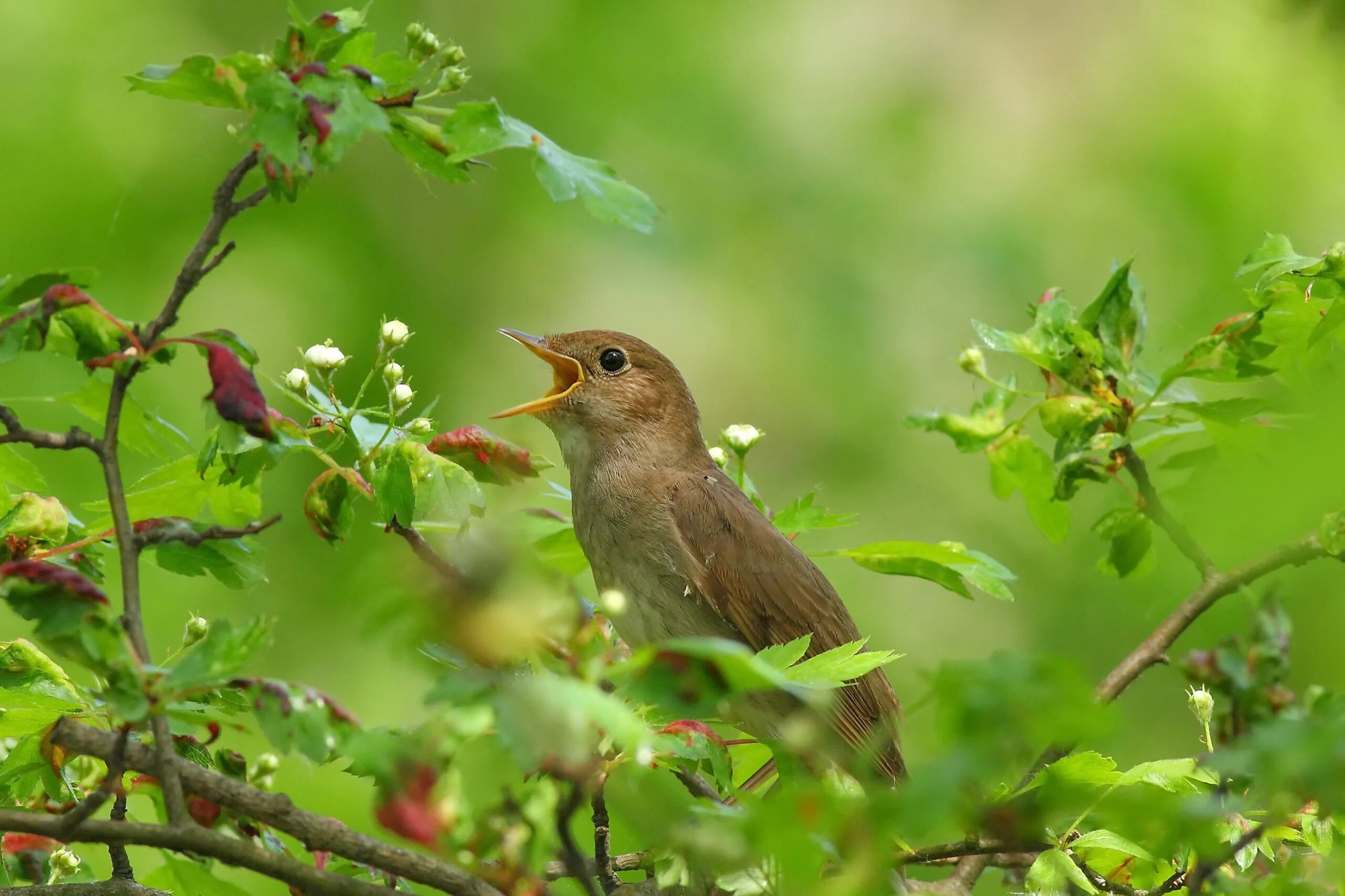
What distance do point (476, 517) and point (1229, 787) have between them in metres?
1.28

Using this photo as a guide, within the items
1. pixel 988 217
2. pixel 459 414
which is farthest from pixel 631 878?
pixel 988 217

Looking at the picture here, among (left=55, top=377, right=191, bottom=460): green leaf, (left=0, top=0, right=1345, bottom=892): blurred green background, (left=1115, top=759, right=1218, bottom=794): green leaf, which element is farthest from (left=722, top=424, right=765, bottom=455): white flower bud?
(left=0, top=0, right=1345, bottom=892): blurred green background

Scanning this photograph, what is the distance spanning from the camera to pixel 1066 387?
3.10m

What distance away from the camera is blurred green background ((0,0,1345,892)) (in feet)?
21.4

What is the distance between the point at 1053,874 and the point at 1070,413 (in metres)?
1.06

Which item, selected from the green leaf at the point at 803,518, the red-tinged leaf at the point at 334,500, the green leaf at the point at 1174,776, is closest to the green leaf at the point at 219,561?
the red-tinged leaf at the point at 334,500

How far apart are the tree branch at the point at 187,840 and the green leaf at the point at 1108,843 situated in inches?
51.8

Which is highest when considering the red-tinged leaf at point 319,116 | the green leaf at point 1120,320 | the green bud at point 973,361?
the red-tinged leaf at point 319,116

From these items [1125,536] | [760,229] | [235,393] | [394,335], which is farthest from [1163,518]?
[760,229]

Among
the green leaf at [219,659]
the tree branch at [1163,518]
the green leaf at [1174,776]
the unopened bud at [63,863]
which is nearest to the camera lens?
the green leaf at [219,659]

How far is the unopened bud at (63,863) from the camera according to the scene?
255 cm

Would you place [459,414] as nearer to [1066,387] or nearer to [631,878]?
[631,878]

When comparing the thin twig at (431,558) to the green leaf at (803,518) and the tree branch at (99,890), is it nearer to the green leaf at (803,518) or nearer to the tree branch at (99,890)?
the tree branch at (99,890)

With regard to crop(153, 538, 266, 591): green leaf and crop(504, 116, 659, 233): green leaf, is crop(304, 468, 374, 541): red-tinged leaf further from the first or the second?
crop(504, 116, 659, 233): green leaf
